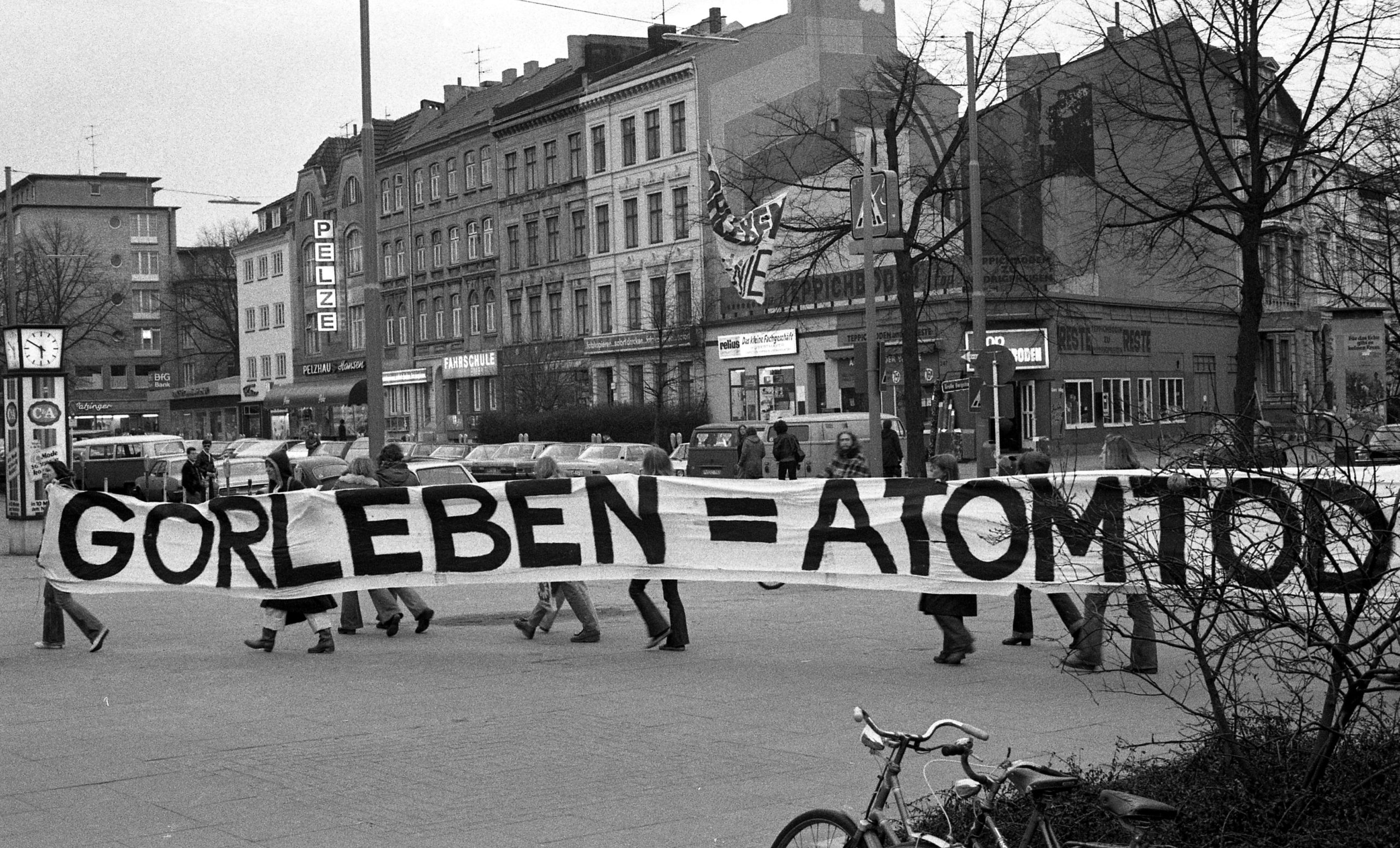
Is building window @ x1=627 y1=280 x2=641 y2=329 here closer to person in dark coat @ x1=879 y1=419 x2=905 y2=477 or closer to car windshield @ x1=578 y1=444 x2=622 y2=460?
car windshield @ x1=578 y1=444 x2=622 y2=460

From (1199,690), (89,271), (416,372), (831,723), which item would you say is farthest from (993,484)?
(89,271)

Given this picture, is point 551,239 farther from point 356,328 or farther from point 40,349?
point 40,349

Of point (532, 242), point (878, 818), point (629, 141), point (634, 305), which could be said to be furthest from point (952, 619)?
point (532, 242)

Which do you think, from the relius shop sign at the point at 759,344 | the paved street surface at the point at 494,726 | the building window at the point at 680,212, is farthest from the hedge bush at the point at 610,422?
the paved street surface at the point at 494,726

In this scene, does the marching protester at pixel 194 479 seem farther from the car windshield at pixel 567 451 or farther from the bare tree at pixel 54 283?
the bare tree at pixel 54 283

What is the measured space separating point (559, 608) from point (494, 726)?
507cm

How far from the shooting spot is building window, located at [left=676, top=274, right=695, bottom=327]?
62.3 meters

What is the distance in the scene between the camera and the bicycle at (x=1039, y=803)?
402cm

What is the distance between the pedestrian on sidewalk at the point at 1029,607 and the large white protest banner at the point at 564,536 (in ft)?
1.77

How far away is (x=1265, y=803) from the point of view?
5.59 metres

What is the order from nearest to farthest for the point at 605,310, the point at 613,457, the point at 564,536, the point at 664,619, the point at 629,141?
the point at 664,619 < the point at 564,536 < the point at 613,457 < the point at 629,141 < the point at 605,310

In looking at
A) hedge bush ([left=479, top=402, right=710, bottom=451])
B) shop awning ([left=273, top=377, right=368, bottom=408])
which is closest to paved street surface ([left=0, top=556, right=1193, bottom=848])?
hedge bush ([left=479, top=402, right=710, bottom=451])

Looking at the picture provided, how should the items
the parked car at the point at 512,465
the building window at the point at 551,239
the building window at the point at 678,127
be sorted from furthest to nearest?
the building window at the point at 551,239 → the building window at the point at 678,127 → the parked car at the point at 512,465

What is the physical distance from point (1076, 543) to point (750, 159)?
4837 cm
